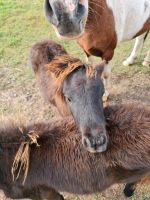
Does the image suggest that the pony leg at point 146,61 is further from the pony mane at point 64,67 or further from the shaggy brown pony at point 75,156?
the shaggy brown pony at point 75,156

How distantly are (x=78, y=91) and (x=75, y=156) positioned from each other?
1.78 feet

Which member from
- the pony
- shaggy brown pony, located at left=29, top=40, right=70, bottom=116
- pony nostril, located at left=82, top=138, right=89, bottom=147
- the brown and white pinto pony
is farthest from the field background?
pony nostril, located at left=82, top=138, right=89, bottom=147

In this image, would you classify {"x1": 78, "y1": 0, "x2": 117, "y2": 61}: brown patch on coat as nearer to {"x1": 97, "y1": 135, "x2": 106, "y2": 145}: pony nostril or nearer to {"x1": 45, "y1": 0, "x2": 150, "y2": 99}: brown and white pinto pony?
{"x1": 45, "y1": 0, "x2": 150, "y2": 99}: brown and white pinto pony

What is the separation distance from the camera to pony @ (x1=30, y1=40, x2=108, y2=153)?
9.69 feet

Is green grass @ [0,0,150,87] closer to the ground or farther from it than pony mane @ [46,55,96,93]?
closer to the ground

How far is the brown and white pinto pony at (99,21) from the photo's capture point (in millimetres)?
3074

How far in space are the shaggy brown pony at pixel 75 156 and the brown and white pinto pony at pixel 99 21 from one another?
0.86m

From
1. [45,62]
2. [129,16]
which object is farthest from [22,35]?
[45,62]

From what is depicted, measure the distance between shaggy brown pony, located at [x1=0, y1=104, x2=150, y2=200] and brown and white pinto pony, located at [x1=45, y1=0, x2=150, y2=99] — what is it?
0.86 metres

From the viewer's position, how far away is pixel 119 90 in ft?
17.4

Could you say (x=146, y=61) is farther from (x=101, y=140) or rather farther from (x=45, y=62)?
(x=101, y=140)

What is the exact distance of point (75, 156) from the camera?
10.2 ft

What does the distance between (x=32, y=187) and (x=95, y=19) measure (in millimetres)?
1830

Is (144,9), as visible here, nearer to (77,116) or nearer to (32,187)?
(77,116)
